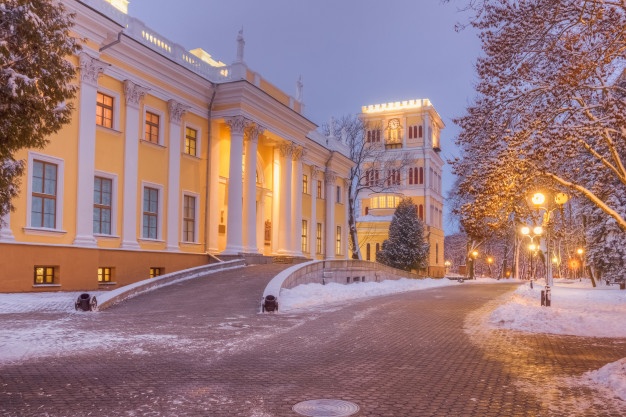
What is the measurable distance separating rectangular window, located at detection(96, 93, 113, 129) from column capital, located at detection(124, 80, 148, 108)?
787 millimetres

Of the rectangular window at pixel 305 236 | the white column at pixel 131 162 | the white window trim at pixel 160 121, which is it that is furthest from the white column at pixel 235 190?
the rectangular window at pixel 305 236

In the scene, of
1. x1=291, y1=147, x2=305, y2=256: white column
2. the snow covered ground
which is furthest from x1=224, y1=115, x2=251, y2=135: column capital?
the snow covered ground

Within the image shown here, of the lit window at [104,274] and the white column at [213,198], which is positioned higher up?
the white column at [213,198]

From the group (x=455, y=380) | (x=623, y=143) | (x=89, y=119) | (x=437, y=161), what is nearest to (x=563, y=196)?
(x=623, y=143)

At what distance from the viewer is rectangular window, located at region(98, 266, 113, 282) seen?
24375mm

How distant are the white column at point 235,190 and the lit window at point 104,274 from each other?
284 inches

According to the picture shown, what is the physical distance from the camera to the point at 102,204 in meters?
24.8

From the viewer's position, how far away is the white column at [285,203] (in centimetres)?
3675

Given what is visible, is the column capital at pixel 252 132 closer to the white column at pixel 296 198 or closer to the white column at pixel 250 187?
the white column at pixel 250 187

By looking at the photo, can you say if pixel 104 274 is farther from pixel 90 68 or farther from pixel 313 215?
pixel 313 215

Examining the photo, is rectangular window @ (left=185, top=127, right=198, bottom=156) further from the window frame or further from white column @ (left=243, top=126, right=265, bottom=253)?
the window frame

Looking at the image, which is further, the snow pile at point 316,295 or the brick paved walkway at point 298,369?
the snow pile at point 316,295

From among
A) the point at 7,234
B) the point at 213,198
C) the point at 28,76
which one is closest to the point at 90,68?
the point at 7,234

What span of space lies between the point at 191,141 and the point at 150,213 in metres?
5.04
